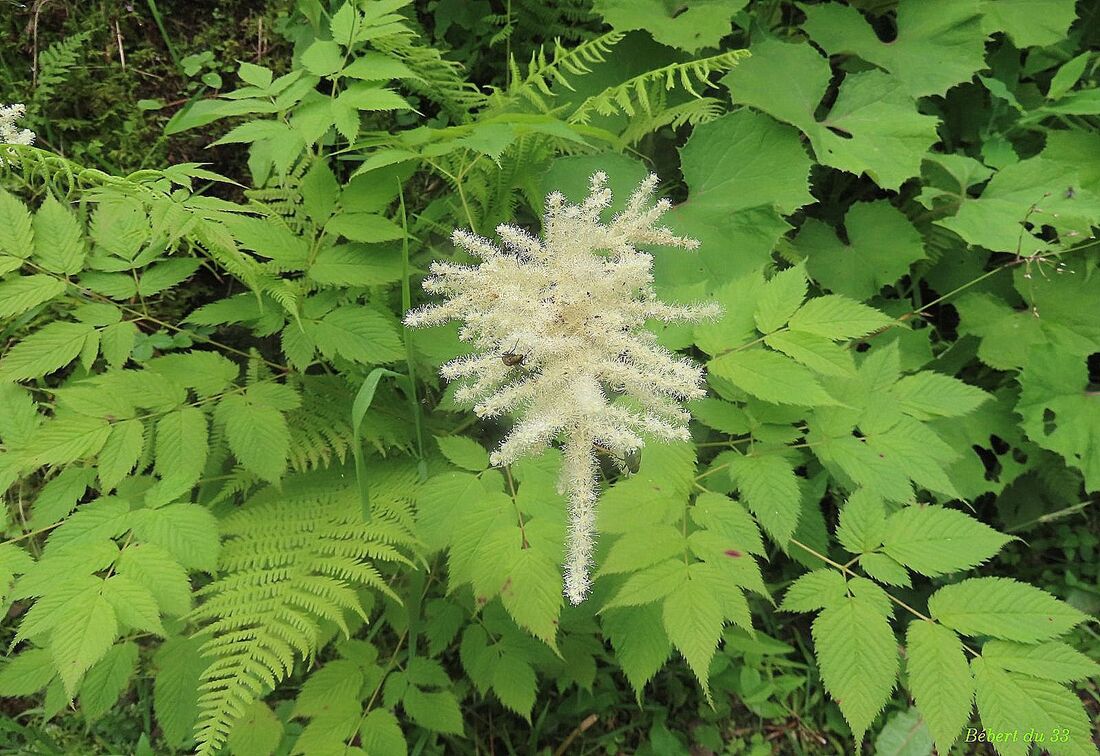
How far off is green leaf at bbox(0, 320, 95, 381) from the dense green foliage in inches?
0.5

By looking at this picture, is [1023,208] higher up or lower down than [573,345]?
lower down

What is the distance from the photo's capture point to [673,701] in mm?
2670

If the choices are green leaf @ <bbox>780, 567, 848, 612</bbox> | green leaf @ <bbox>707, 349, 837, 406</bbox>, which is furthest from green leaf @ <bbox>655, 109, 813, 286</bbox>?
green leaf @ <bbox>780, 567, 848, 612</bbox>

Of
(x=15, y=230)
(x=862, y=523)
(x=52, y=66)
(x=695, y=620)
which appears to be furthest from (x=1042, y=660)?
(x=52, y=66)

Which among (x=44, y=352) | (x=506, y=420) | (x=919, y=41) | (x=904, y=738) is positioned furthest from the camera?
(x=919, y=41)

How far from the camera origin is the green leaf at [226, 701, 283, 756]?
2.12 metres

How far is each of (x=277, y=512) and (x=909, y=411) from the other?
2003 mm

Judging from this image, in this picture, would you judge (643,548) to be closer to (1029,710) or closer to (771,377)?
(771,377)

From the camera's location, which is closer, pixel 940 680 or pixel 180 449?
pixel 940 680

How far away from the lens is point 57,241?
1956 millimetres

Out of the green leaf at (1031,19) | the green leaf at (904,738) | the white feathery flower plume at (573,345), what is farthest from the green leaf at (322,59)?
the green leaf at (904,738)

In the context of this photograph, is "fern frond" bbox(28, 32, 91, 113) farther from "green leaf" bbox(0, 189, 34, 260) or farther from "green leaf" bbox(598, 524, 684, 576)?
"green leaf" bbox(598, 524, 684, 576)

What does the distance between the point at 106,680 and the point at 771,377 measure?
86.5 inches

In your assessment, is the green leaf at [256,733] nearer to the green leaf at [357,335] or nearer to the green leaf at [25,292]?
the green leaf at [357,335]
